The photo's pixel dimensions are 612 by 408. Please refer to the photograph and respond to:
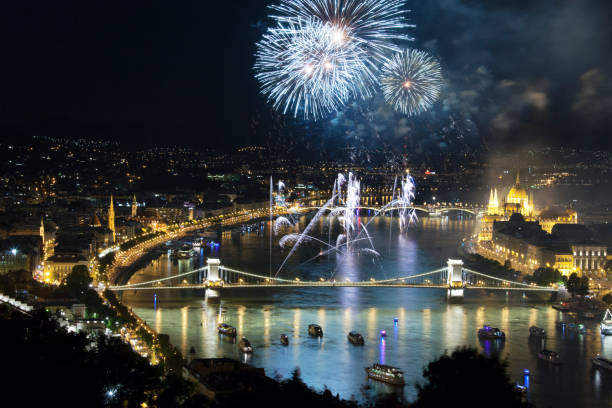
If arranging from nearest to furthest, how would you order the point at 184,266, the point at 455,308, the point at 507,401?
the point at 507,401
the point at 455,308
the point at 184,266

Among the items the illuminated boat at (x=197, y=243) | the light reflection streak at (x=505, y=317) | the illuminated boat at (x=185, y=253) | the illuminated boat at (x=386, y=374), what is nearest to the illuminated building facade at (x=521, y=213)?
the illuminated boat at (x=197, y=243)

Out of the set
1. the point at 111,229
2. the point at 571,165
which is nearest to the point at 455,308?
the point at 111,229

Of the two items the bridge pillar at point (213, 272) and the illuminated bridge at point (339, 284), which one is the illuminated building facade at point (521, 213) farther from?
the bridge pillar at point (213, 272)

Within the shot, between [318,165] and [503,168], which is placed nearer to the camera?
[503,168]

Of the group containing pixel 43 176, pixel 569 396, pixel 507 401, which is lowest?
pixel 569 396

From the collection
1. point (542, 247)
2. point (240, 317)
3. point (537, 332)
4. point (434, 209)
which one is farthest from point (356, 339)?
point (434, 209)

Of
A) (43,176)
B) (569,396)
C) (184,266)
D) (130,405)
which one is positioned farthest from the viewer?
(43,176)

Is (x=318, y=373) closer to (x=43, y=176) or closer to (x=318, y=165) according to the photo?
(x=43, y=176)

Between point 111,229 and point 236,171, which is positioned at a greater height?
point 236,171
